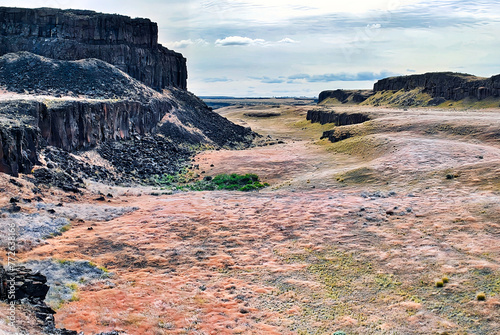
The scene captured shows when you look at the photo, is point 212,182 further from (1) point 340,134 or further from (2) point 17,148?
(1) point 340,134

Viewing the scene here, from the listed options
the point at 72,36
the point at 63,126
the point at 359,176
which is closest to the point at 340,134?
the point at 359,176

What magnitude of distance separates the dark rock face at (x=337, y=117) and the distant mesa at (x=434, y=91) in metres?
23.7

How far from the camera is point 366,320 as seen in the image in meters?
12.1

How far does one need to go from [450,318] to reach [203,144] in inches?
1705

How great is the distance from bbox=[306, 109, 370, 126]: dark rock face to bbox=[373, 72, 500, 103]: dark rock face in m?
28.5

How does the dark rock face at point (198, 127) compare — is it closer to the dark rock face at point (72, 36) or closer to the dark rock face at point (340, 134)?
the dark rock face at point (72, 36)

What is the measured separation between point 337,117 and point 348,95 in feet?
232

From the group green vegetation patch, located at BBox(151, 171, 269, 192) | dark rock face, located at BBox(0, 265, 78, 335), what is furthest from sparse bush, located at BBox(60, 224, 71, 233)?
green vegetation patch, located at BBox(151, 171, 269, 192)

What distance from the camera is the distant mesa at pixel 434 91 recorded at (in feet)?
262

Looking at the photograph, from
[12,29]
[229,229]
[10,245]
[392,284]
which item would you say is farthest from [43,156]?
[12,29]

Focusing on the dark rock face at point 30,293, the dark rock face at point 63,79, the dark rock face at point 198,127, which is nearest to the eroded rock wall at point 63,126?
the dark rock face at point 63,79

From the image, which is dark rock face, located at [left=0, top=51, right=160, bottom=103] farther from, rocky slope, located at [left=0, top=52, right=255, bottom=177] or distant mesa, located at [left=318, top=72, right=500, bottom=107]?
distant mesa, located at [left=318, top=72, right=500, bottom=107]

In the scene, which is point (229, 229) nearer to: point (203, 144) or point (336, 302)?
point (336, 302)

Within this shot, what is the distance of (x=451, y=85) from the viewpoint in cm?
9112
